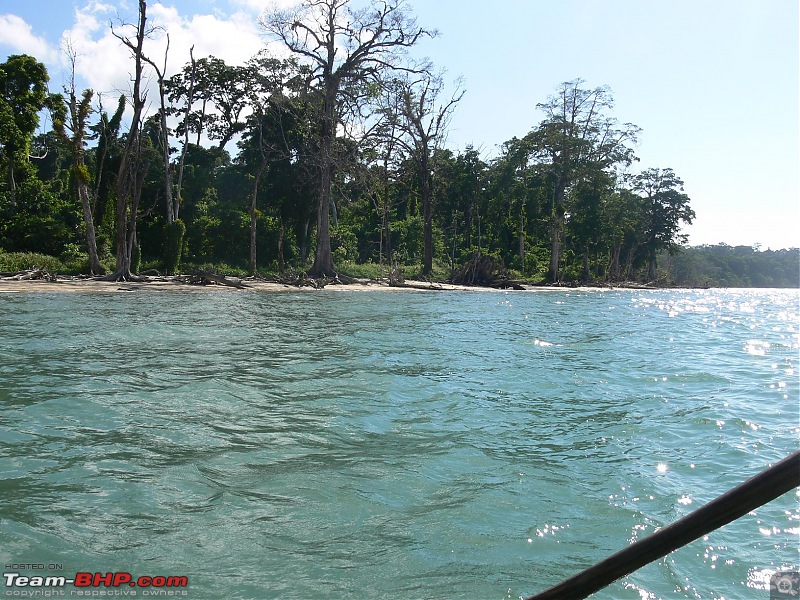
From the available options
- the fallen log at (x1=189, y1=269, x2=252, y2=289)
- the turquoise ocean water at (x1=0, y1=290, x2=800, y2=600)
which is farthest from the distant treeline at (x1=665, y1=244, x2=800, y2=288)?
the turquoise ocean water at (x1=0, y1=290, x2=800, y2=600)

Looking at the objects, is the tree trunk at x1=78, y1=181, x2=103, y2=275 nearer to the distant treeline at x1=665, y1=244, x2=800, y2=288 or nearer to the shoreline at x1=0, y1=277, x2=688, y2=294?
the shoreline at x1=0, y1=277, x2=688, y2=294

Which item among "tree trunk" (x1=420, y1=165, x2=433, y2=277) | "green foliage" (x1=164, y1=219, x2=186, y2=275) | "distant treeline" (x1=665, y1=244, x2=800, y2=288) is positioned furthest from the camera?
"distant treeline" (x1=665, y1=244, x2=800, y2=288)

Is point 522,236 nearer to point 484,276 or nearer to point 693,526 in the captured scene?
point 484,276

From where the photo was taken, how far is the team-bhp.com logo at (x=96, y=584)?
9.15ft

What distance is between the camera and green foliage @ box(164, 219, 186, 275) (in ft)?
92.0

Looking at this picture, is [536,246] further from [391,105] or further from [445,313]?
[445,313]

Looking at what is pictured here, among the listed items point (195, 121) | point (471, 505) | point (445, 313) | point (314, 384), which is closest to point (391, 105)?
point (195, 121)

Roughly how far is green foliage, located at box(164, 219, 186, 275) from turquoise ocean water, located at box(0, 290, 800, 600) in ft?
60.1

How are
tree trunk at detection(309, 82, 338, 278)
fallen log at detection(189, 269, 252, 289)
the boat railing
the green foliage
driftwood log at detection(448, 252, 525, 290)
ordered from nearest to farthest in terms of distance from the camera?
the boat railing < fallen log at detection(189, 269, 252, 289) < the green foliage < tree trunk at detection(309, 82, 338, 278) < driftwood log at detection(448, 252, 525, 290)


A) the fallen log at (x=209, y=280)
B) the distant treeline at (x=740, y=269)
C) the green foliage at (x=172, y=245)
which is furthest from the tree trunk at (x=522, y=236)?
the distant treeline at (x=740, y=269)

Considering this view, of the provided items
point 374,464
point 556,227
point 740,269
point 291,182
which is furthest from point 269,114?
point 740,269

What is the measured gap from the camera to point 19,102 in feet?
92.5

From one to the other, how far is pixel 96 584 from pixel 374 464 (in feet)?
7.08

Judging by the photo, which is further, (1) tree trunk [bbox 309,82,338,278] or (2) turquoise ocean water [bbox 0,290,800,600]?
(1) tree trunk [bbox 309,82,338,278]
